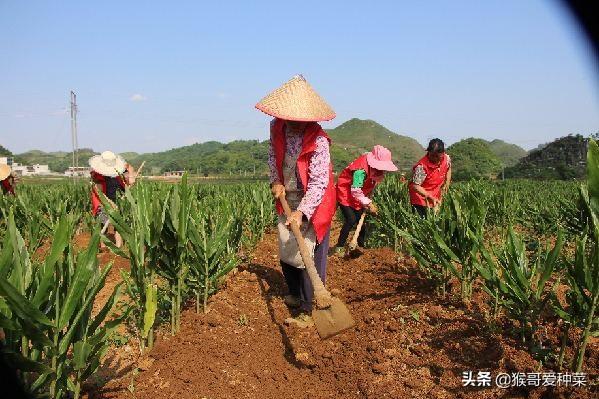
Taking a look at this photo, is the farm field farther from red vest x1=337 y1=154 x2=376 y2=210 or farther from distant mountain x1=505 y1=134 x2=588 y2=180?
distant mountain x1=505 y1=134 x2=588 y2=180

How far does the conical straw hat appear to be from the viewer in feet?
9.14

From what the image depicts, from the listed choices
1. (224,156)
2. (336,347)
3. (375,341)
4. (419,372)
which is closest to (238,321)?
(336,347)

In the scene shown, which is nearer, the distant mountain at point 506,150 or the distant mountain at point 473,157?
the distant mountain at point 473,157

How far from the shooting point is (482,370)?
2.10m

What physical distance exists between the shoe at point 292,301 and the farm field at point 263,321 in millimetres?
97

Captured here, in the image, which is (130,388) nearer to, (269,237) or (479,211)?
(479,211)

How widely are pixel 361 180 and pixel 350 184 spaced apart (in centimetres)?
40


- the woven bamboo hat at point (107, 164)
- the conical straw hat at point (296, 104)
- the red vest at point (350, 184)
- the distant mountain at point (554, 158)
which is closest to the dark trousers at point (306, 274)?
the conical straw hat at point (296, 104)

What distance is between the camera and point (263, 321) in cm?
311

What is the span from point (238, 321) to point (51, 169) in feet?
415

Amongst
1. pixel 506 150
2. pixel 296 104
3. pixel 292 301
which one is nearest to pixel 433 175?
pixel 292 301

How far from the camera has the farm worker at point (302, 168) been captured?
284 cm

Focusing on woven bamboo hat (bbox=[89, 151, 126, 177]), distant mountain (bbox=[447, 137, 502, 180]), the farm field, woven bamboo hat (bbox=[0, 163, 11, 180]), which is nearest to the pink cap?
the farm field

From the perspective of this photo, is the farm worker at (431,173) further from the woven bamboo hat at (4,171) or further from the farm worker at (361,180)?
the woven bamboo hat at (4,171)
